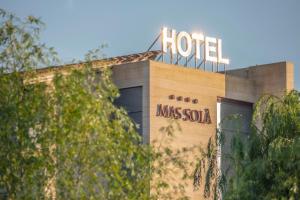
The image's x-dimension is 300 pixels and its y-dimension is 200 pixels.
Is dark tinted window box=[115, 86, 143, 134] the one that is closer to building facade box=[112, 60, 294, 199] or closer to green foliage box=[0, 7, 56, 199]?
building facade box=[112, 60, 294, 199]

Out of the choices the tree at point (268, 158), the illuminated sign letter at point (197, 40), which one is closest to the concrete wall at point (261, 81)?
the illuminated sign letter at point (197, 40)

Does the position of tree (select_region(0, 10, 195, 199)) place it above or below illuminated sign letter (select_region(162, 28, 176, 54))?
below

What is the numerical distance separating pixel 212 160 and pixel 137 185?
10.8 meters

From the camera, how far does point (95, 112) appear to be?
29.4 metres

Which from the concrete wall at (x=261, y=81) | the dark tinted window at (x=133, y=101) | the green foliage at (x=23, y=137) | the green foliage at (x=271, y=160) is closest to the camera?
the green foliage at (x=23, y=137)

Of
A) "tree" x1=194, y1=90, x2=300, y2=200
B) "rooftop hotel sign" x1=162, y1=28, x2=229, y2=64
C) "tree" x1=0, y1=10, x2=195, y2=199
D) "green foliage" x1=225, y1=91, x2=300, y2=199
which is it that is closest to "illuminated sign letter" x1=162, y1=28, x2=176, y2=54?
"rooftop hotel sign" x1=162, y1=28, x2=229, y2=64

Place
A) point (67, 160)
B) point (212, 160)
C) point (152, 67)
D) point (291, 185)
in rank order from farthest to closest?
point (152, 67) → point (212, 160) → point (291, 185) → point (67, 160)

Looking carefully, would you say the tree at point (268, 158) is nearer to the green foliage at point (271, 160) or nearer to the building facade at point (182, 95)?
the green foliage at point (271, 160)

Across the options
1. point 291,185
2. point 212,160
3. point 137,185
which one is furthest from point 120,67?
point 137,185

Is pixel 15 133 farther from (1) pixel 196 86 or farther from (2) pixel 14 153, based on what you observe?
(1) pixel 196 86

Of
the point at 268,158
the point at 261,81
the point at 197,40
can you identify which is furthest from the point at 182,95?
the point at 268,158

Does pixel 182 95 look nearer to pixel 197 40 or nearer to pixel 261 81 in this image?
pixel 197 40

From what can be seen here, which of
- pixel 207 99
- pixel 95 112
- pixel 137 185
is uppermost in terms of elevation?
pixel 207 99

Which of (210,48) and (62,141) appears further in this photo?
(210,48)
